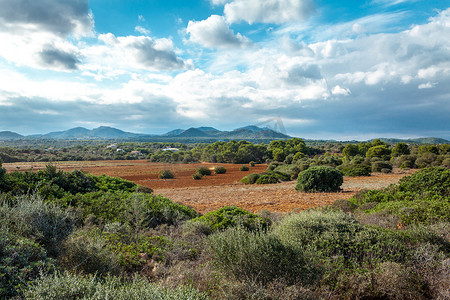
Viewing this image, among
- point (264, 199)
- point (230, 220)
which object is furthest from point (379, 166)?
point (230, 220)

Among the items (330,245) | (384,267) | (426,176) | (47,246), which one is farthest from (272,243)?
(426,176)

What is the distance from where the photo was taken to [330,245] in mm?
3775

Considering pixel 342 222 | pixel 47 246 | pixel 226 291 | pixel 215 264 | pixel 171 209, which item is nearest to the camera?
pixel 226 291

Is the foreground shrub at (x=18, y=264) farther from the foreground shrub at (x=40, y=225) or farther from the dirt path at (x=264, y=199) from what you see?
the dirt path at (x=264, y=199)

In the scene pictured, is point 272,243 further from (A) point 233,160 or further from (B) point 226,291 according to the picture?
(A) point 233,160

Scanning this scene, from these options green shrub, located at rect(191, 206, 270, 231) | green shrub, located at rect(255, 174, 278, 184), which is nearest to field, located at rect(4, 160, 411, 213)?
green shrub, located at rect(255, 174, 278, 184)

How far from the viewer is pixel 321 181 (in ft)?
47.5

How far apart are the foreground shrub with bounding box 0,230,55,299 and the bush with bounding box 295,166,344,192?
13459 millimetres

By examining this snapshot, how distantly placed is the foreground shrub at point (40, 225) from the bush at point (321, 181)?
12860 mm

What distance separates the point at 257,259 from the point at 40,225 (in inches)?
125

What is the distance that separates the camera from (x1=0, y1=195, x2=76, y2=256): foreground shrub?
349 cm

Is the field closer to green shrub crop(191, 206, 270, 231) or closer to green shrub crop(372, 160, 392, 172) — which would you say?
green shrub crop(191, 206, 270, 231)

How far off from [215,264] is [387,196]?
7.03m

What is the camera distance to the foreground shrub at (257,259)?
2.97m
